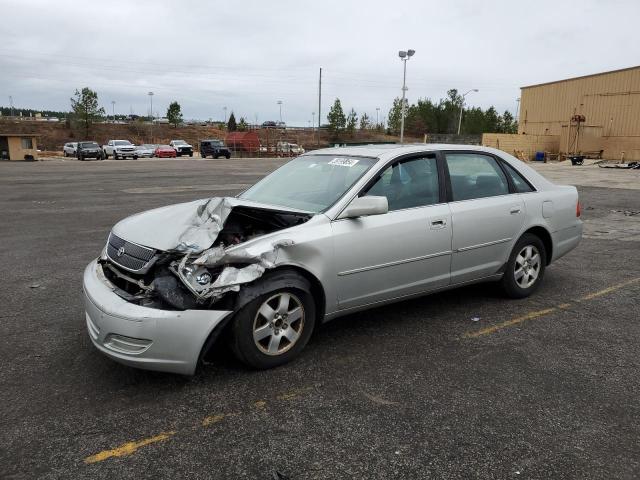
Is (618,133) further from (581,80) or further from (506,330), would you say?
(506,330)

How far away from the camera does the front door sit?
3.87 metres

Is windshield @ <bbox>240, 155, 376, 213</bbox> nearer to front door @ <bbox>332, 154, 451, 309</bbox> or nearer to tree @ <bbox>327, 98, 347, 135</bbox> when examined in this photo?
front door @ <bbox>332, 154, 451, 309</bbox>

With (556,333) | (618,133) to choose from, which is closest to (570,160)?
(618,133)

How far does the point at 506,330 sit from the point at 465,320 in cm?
36

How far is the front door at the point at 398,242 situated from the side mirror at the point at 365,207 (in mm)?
68

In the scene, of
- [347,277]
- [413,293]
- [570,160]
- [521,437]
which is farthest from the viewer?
[570,160]

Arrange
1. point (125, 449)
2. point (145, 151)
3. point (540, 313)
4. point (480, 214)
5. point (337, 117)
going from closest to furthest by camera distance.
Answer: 1. point (125, 449)
2. point (480, 214)
3. point (540, 313)
4. point (145, 151)
5. point (337, 117)

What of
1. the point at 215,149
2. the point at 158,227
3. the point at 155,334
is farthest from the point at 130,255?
the point at 215,149

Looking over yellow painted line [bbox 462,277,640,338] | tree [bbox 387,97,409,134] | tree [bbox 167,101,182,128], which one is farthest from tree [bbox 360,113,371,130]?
yellow painted line [bbox 462,277,640,338]

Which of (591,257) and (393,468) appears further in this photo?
(591,257)

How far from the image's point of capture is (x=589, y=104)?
4109 cm

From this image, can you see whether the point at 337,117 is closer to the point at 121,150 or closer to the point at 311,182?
the point at 121,150

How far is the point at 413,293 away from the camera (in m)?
4.35

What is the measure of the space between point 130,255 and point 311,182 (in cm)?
168
